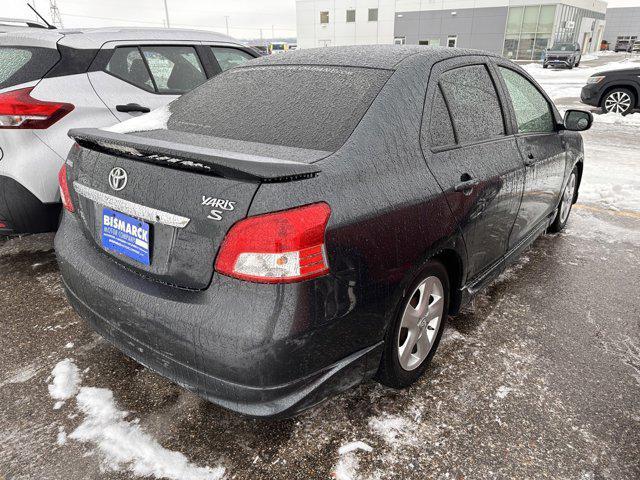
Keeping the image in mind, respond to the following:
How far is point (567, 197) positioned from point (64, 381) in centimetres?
442

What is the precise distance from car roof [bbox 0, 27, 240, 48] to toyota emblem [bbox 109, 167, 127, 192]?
7.19 feet

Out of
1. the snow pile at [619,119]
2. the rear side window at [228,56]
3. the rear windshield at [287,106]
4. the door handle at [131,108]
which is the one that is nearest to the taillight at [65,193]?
the rear windshield at [287,106]

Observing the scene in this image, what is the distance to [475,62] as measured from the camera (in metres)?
2.63

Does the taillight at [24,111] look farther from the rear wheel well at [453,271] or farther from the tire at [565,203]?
the tire at [565,203]

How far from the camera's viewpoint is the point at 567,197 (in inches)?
172

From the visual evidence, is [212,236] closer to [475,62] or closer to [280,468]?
[280,468]

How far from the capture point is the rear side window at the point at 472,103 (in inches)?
91.0

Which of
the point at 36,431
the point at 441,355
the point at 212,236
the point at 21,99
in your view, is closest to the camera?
the point at 212,236

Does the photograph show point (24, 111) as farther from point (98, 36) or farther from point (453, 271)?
point (453, 271)

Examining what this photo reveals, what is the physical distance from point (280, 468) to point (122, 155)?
1442mm

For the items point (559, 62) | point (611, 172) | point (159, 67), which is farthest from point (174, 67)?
point (559, 62)

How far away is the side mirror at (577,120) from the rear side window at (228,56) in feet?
10.3

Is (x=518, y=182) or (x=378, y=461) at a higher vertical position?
(x=518, y=182)

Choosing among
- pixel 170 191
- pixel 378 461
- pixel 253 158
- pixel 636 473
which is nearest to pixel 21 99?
pixel 170 191
